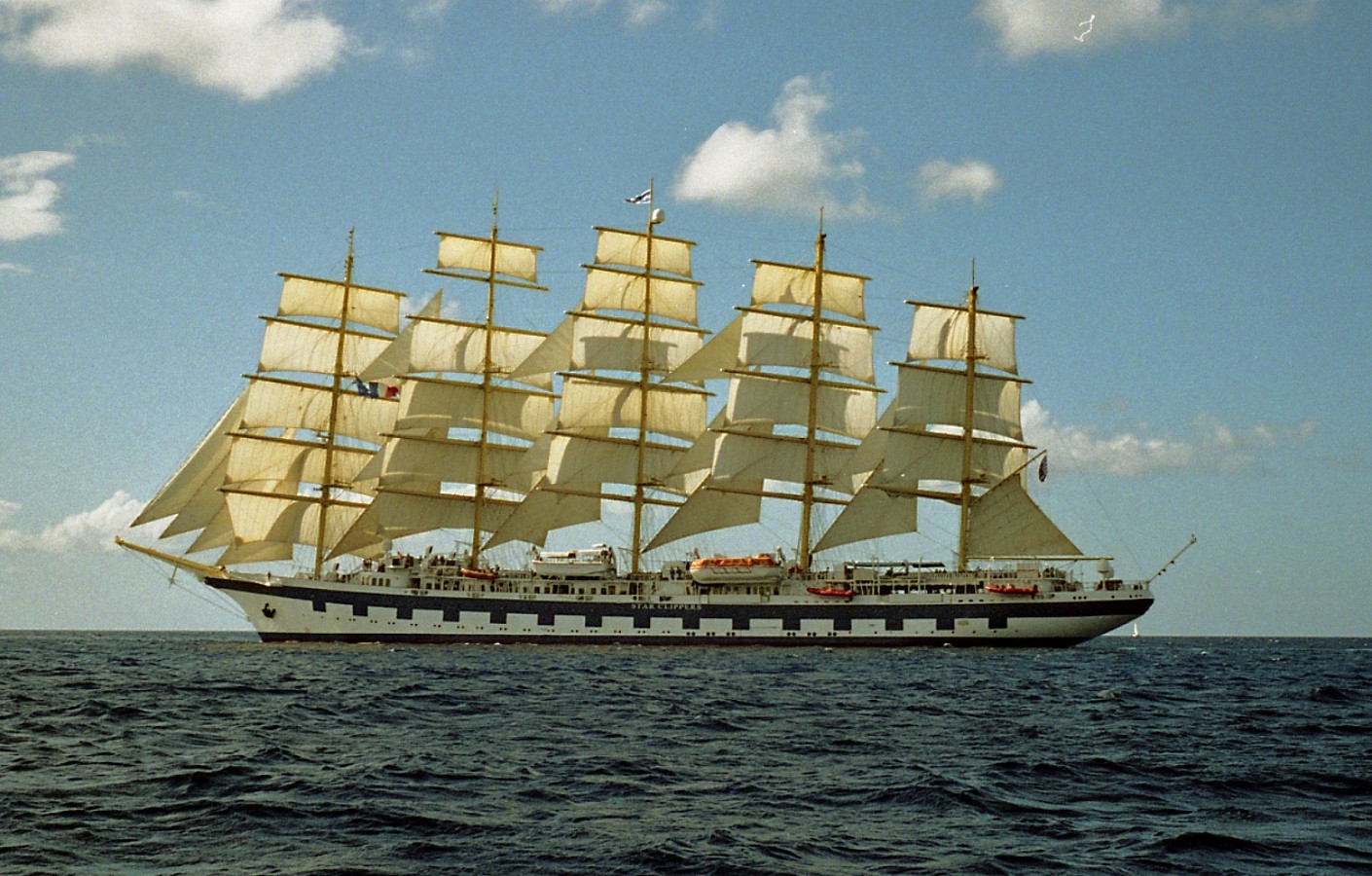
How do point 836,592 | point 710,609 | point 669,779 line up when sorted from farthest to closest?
point 710,609 → point 836,592 → point 669,779

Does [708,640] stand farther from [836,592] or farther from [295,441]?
[295,441]

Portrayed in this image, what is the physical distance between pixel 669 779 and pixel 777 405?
51.2 metres

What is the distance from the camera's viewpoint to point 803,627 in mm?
62188

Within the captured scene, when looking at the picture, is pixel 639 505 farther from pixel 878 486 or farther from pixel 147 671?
pixel 147 671

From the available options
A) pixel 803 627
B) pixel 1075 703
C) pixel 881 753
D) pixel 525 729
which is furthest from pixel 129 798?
pixel 803 627

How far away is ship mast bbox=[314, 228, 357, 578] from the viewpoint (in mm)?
71188

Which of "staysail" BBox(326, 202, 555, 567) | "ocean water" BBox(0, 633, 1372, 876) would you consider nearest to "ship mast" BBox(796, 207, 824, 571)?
"staysail" BBox(326, 202, 555, 567)

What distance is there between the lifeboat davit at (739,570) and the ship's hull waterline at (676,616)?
2.72ft

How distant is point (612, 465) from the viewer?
70750 mm

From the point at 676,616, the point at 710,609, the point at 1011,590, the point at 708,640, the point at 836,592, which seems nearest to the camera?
the point at 1011,590

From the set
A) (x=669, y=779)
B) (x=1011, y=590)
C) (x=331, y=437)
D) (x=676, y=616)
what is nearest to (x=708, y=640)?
(x=676, y=616)

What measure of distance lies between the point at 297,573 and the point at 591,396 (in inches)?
799

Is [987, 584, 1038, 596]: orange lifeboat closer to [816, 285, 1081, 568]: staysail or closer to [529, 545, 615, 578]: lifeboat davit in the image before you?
[816, 285, 1081, 568]: staysail

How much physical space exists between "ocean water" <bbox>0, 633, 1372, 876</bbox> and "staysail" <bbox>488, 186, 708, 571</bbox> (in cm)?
3379
